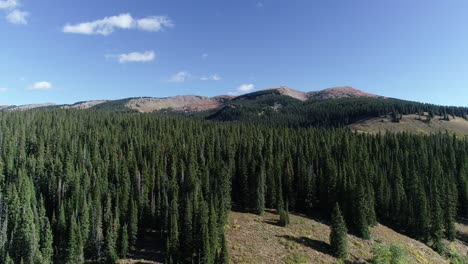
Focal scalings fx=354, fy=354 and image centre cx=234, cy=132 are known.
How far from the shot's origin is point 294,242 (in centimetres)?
7600

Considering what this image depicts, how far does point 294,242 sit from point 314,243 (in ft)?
16.3

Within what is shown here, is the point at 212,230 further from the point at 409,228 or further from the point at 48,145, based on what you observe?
the point at 48,145

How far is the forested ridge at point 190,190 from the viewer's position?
74125 mm

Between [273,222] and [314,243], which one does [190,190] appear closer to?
[273,222]

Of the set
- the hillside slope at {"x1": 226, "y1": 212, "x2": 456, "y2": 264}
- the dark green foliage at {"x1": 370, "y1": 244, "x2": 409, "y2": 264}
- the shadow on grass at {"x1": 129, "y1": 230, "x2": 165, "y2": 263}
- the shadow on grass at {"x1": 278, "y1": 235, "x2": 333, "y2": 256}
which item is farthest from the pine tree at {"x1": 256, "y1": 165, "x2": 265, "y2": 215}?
the dark green foliage at {"x1": 370, "y1": 244, "x2": 409, "y2": 264}

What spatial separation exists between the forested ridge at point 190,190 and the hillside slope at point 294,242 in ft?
11.7

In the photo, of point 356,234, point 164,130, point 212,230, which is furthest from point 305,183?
point 164,130

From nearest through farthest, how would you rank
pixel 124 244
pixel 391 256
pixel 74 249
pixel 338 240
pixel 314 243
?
pixel 391 256 < pixel 74 249 < pixel 338 240 < pixel 124 244 < pixel 314 243

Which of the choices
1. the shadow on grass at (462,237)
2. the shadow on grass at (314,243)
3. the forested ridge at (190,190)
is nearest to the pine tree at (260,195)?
the forested ridge at (190,190)

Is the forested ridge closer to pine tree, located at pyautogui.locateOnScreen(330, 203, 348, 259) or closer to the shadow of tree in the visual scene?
the shadow of tree

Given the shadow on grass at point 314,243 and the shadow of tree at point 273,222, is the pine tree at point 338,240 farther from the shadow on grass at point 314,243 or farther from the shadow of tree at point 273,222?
the shadow of tree at point 273,222

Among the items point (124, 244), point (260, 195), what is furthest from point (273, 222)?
point (124, 244)

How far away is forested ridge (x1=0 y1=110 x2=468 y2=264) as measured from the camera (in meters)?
74.1

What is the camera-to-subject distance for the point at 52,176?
348ft
